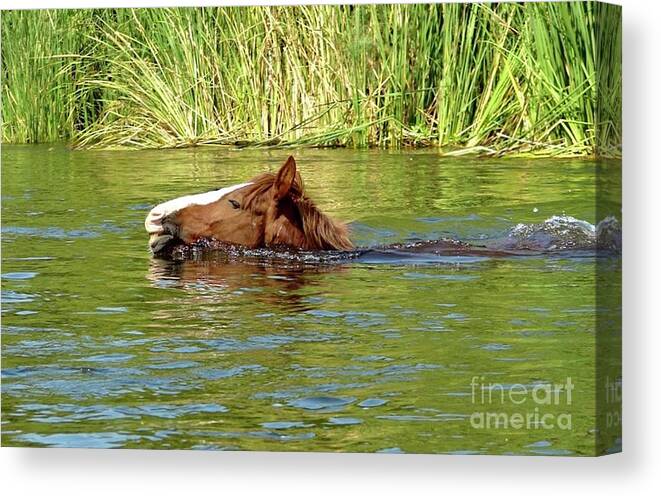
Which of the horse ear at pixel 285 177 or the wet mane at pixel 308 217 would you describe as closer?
the horse ear at pixel 285 177

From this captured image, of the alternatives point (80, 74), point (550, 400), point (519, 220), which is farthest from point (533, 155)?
point (80, 74)

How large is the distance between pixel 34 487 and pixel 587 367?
288cm

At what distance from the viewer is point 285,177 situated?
351 inches

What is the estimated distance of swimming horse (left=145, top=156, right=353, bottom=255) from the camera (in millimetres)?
8984

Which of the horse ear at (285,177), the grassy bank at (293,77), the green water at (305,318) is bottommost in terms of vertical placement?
the green water at (305,318)

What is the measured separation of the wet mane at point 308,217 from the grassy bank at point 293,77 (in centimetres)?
26

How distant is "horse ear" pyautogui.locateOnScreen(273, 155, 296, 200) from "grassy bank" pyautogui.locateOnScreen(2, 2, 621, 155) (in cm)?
21

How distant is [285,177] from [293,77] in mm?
583

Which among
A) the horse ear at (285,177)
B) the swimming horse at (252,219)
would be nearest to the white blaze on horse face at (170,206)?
the swimming horse at (252,219)

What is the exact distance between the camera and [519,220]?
872cm

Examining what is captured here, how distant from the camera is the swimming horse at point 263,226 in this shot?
8961mm

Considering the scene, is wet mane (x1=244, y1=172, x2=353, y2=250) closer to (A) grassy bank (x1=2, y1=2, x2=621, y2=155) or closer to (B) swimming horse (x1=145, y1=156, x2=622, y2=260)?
(B) swimming horse (x1=145, y1=156, x2=622, y2=260)

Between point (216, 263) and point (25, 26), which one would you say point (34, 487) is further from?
point (25, 26)

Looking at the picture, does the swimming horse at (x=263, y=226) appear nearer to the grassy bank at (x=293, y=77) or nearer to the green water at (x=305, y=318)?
the green water at (x=305, y=318)
